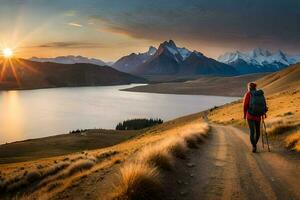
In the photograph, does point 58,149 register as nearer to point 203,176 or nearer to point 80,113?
point 203,176

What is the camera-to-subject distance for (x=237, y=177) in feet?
32.6

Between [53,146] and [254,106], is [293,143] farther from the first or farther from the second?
[53,146]

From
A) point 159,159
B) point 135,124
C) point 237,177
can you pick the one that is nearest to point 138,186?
point 159,159

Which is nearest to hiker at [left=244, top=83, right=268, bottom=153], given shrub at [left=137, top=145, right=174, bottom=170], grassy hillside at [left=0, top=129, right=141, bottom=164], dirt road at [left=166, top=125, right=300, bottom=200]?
dirt road at [left=166, top=125, right=300, bottom=200]

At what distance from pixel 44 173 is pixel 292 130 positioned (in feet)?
47.0

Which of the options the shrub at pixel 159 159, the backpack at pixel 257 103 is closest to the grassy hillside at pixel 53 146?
the backpack at pixel 257 103

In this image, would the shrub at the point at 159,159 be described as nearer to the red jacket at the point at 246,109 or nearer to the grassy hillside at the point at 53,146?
the red jacket at the point at 246,109

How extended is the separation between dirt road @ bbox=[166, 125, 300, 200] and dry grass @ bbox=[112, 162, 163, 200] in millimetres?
482

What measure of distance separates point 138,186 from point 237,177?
11.0 feet

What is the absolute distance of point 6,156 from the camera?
58.5 meters

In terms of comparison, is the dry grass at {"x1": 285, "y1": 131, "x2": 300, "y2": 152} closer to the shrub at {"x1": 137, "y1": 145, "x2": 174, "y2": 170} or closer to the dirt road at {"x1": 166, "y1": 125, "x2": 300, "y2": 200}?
the dirt road at {"x1": 166, "y1": 125, "x2": 300, "y2": 200}

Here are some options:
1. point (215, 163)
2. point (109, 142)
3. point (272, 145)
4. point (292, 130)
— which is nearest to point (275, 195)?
point (215, 163)

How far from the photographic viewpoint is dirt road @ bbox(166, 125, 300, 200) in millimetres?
8469

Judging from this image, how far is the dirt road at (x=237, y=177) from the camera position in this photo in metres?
8.47
